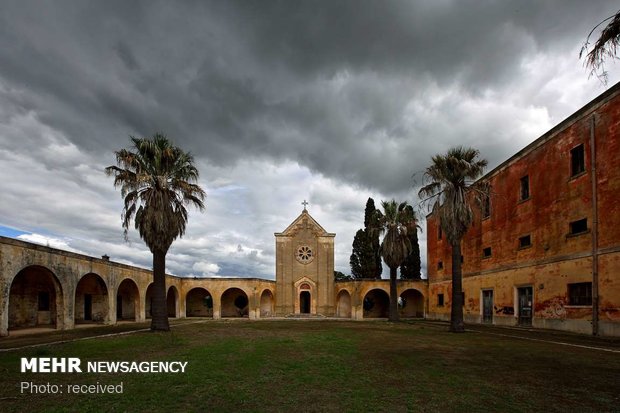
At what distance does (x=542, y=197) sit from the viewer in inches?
882

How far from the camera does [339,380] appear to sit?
8.29 m

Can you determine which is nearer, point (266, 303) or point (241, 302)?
point (266, 303)

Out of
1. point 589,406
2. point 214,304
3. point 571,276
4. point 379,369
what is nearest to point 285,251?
point 214,304

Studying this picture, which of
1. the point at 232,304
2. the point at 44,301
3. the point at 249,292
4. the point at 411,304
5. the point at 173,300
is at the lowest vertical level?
the point at 411,304

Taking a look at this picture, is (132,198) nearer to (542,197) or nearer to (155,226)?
(155,226)

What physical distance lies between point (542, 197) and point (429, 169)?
6.70m

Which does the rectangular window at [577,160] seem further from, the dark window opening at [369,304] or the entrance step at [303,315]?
the dark window opening at [369,304]

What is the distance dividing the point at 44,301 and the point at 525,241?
29950mm

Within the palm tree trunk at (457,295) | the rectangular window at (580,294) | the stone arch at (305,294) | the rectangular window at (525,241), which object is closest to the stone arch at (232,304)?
the stone arch at (305,294)

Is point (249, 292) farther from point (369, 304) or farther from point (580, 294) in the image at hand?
point (580, 294)

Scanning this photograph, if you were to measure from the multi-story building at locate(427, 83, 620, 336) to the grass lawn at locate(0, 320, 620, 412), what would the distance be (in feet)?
22.1

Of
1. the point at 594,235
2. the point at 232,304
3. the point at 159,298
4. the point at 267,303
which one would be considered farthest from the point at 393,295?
the point at 232,304

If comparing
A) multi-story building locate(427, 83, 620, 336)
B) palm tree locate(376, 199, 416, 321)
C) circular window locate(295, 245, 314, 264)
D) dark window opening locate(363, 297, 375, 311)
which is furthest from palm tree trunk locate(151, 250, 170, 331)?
dark window opening locate(363, 297, 375, 311)

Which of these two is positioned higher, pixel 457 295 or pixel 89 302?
pixel 457 295
